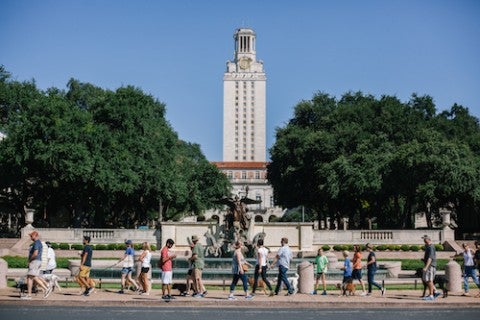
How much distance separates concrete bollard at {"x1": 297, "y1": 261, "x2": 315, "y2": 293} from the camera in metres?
24.2

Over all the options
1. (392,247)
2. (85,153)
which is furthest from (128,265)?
(85,153)

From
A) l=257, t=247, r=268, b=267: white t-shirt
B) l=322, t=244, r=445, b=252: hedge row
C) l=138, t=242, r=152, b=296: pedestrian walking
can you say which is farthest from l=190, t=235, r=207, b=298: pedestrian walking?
l=322, t=244, r=445, b=252: hedge row

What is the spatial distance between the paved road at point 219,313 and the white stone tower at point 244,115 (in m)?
159

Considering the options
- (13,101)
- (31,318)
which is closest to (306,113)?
(13,101)

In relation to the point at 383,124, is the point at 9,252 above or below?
below

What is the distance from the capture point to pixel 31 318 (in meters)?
18.0

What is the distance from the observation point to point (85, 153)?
5469 centimetres

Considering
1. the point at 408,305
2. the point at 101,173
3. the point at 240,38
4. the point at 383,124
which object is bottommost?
the point at 408,305

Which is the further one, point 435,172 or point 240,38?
point 240,38

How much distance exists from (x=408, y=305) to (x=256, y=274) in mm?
5085

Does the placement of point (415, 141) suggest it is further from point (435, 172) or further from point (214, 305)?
point (214, 305)

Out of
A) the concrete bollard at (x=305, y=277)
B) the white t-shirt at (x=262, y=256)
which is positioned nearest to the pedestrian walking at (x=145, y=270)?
the white t-shirt at (x=262, y=256)

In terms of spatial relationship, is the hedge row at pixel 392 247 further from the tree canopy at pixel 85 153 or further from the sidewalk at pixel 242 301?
the sidewalk at pixel 242 301

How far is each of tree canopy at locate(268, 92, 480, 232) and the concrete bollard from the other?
34.0 metres
